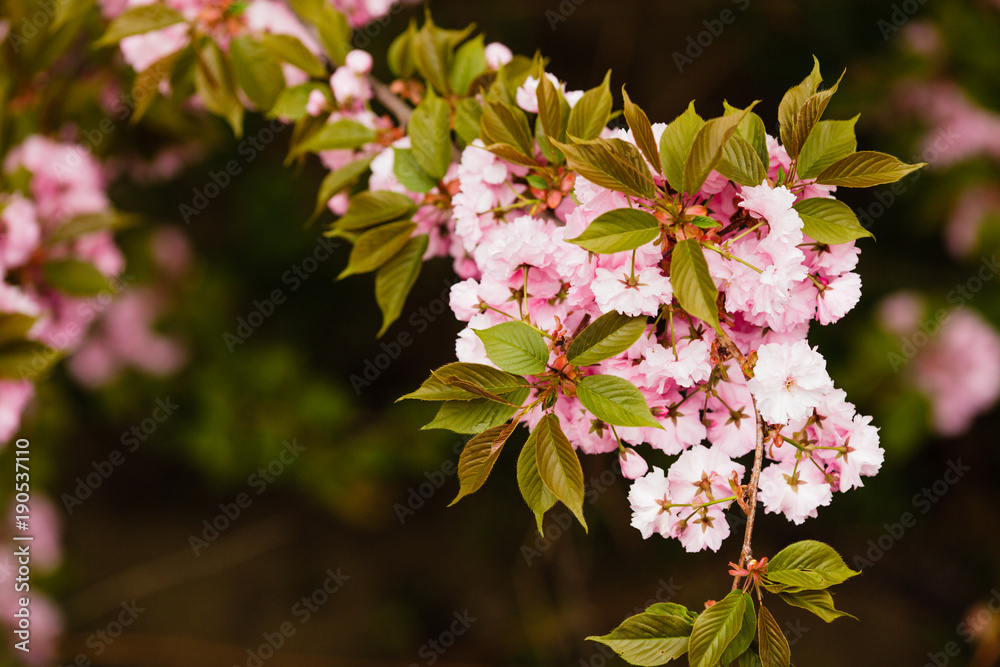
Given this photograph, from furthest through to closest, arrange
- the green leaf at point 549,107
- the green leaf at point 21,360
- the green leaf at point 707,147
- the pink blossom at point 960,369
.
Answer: the pink blossom at point 960,369 < the green leaf at point 21,360 < the green leaf at point 549,107 < the green leaf at point 707,147

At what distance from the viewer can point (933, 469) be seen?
2.31 metres

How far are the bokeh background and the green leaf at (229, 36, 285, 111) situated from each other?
76 cm

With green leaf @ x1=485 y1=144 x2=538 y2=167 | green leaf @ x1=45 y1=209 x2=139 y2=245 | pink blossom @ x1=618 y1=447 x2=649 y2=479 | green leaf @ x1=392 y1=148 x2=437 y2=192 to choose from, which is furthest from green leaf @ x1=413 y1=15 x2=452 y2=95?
green leaf @ x1=45 y1=209 x2=139 y2=245

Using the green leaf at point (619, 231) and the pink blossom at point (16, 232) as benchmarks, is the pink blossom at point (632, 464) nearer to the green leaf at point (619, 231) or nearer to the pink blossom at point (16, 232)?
the green leaf at point (619, 231)

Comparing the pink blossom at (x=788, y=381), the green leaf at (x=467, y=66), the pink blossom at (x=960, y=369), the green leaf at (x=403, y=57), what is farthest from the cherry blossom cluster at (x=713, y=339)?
the pink blossom at (x=960, y=369)

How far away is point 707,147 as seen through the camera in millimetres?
576

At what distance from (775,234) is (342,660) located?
2370 millimetres

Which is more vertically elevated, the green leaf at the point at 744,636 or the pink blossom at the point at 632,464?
the pink blossom at the point at 632,464

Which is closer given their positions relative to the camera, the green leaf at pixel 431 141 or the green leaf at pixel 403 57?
the green leaf at pixel 431 141

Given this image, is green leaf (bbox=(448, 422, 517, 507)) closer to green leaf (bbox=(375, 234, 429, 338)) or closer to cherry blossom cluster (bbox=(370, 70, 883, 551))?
cherry blossom cluster (bbox=(370, 70, 883, 551))

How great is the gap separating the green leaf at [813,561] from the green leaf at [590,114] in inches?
18.0

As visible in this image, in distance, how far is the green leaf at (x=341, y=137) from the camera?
880mm

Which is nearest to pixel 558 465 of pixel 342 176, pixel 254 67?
pixel 342 176

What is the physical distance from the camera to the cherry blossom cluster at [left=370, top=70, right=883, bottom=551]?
60cm
